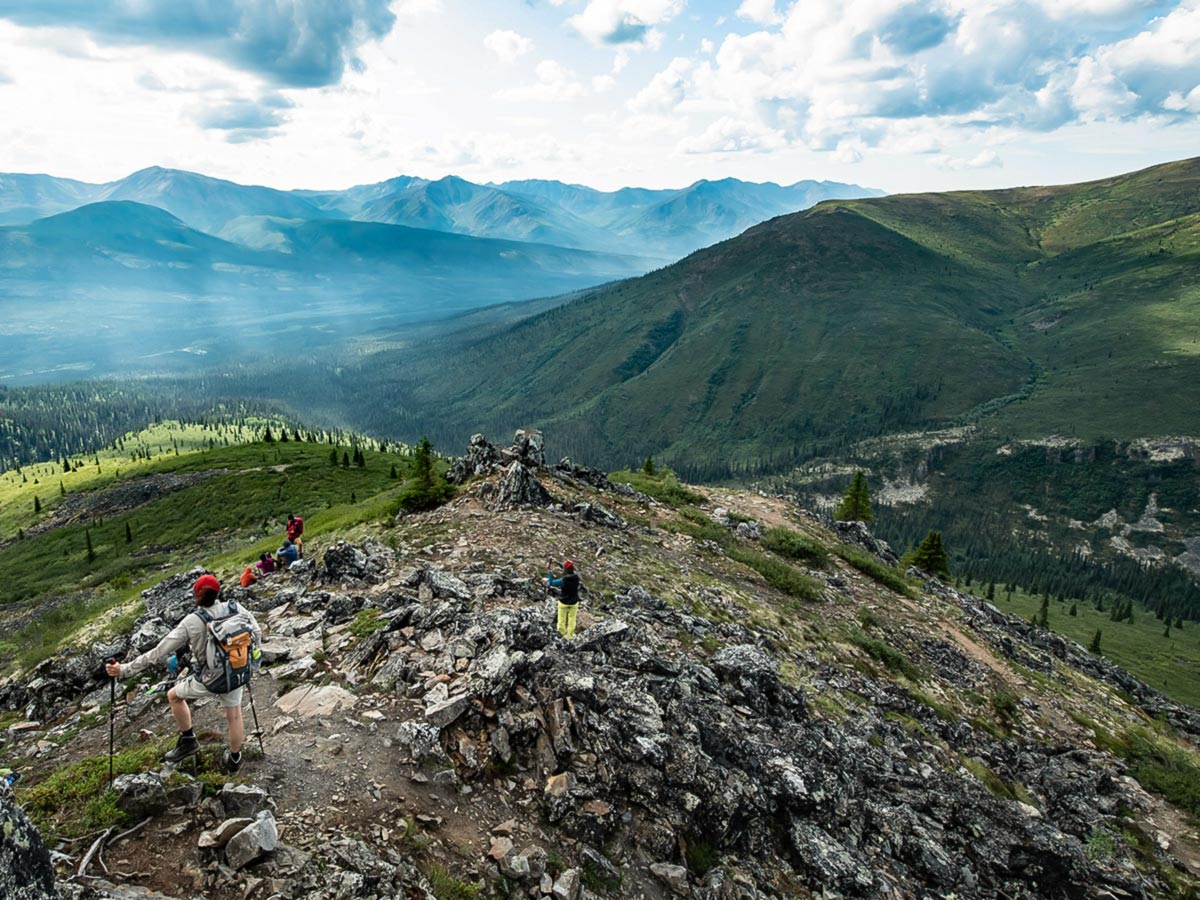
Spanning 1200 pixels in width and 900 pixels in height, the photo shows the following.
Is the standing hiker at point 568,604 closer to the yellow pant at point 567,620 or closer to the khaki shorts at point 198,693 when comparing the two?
the yellow pant at point 567,620

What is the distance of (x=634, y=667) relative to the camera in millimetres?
16141

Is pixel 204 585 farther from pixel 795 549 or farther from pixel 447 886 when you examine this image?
pixel 795 549

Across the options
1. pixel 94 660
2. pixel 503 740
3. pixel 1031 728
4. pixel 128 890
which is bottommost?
pixel 1031 728

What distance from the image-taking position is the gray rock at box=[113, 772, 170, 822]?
8578 millimetres

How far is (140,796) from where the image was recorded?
864 cm

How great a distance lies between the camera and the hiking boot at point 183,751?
10031 mm

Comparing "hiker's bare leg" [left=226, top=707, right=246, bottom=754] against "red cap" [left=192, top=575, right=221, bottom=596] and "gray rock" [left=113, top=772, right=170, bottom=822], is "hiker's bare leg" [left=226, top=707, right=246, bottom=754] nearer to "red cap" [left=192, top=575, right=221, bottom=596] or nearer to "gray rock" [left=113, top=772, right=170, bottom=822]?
"gray rock" [left=113, top=772, right=170, bottom=822]

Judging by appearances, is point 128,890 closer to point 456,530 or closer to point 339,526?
point 456,530

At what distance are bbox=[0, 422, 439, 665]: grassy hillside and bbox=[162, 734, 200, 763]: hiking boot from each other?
1367 inches

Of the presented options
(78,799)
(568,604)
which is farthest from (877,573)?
(78,799)

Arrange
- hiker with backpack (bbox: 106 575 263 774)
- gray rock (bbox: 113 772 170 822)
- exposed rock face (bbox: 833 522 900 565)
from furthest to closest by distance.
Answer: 1. exposed rock face (bbox: 833 522 900 565)
2. hiker with backpack (bbox: 106 575 263 774)
3. gray rock (bbox: 113 772 170 822)

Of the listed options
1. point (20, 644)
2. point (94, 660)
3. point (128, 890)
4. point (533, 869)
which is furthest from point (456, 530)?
point (20, 644)

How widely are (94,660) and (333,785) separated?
42.9 ft

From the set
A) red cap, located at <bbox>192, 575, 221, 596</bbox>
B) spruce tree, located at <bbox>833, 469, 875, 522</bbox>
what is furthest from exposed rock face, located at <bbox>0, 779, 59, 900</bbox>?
spruce tree, located at <bbox>833, 469, 875, 522</bbox>
